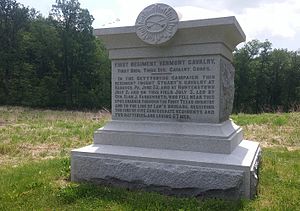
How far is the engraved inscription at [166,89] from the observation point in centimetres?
531

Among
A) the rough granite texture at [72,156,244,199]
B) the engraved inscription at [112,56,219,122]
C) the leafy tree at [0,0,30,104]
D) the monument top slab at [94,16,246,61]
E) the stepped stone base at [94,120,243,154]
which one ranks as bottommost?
the rough granite texture at [72,156,244,199]

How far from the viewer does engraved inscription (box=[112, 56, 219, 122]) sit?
531cm

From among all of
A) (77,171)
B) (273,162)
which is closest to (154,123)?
(77,171)

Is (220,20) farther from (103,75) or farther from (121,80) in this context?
(103,75)

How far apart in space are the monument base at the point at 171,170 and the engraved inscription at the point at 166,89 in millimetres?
661

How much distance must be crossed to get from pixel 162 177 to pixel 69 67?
4126 cm

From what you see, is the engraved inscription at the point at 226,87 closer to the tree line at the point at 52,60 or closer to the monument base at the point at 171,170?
the monument base at the point at 171,170

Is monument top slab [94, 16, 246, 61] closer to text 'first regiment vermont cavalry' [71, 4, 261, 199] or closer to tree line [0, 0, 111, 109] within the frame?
text 'first regiment vermont cavalry' [71, 4, 261, 199]

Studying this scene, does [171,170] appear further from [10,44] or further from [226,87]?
[10,44]

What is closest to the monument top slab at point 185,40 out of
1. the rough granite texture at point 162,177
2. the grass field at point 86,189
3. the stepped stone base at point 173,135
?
the stepped stone base at point 173,135

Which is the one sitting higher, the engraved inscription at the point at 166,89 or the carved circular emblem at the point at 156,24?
the carved circular emblem at the point at 156,24

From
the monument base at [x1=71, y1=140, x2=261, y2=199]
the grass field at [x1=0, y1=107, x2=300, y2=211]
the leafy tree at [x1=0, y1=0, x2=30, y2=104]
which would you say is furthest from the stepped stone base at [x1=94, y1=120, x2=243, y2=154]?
the leafy tree at [x1=0, y1=0, x2=30, y2=104]

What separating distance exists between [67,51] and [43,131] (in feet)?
112

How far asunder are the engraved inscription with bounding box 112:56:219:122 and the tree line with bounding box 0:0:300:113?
114ft
